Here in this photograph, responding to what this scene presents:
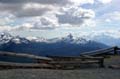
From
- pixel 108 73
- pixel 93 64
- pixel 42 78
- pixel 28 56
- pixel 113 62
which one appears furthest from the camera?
pixel 113 62

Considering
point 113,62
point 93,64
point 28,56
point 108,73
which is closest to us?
point 108,73

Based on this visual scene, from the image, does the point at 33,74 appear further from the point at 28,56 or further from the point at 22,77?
the point at 28,56

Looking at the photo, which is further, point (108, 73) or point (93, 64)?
point (93, 64)

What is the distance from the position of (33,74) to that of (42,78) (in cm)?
150

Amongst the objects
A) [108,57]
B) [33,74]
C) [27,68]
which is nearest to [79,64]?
[27,68]

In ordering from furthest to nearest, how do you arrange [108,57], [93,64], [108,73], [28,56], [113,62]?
[108,57]
[113,62]
[93,64]
[28,56]
[108,73]

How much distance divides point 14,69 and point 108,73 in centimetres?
641

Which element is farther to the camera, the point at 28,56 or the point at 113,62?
the point at 113,62

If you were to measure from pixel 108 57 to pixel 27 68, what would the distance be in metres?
13.2

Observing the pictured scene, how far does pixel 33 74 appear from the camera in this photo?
2602 centimetres

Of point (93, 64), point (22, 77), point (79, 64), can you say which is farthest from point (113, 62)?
point (22, 77)

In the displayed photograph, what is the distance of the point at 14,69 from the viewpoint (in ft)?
93.0

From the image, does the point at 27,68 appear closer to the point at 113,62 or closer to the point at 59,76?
the point at 59,76

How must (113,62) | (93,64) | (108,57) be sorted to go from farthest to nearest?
(108,57) → (113,62) → (93,64)
